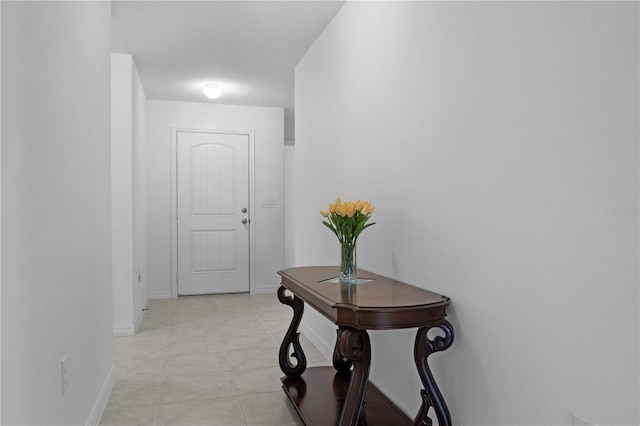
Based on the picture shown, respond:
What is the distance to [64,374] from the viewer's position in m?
1.84

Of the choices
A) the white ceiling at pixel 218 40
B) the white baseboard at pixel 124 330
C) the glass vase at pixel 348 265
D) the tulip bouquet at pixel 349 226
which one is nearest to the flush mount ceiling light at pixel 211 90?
the white ceiling at pixel 218 40

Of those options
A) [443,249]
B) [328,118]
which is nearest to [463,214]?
[443,249]

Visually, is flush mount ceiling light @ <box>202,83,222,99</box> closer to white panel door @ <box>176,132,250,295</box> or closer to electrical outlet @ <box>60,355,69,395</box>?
white panel door @ <box>176,132,250,295</box>

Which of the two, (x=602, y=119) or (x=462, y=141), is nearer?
(x=602, y=119)

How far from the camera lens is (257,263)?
6.15 meters

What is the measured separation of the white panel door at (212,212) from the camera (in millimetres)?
5898

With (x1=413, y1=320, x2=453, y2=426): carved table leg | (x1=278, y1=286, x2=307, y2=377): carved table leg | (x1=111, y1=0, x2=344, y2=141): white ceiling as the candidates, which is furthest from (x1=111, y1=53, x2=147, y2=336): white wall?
(x1=413, y1=320, x2=453, y2=426): carved table leg

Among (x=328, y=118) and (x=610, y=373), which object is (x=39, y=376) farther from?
(x=328, y=118)

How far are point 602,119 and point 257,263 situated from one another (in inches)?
207

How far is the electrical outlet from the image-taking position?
182 centimetres

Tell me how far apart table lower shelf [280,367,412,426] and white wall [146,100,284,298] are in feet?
11.0

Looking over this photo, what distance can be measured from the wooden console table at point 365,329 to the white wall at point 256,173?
364 centimetres

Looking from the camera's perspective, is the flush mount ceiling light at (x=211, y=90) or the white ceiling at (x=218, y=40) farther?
the flush mount ceiling light at (x=211, y=90)

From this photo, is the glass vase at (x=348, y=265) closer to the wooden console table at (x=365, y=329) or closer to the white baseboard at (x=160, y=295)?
the wooden console table at (x=365, y=329)
